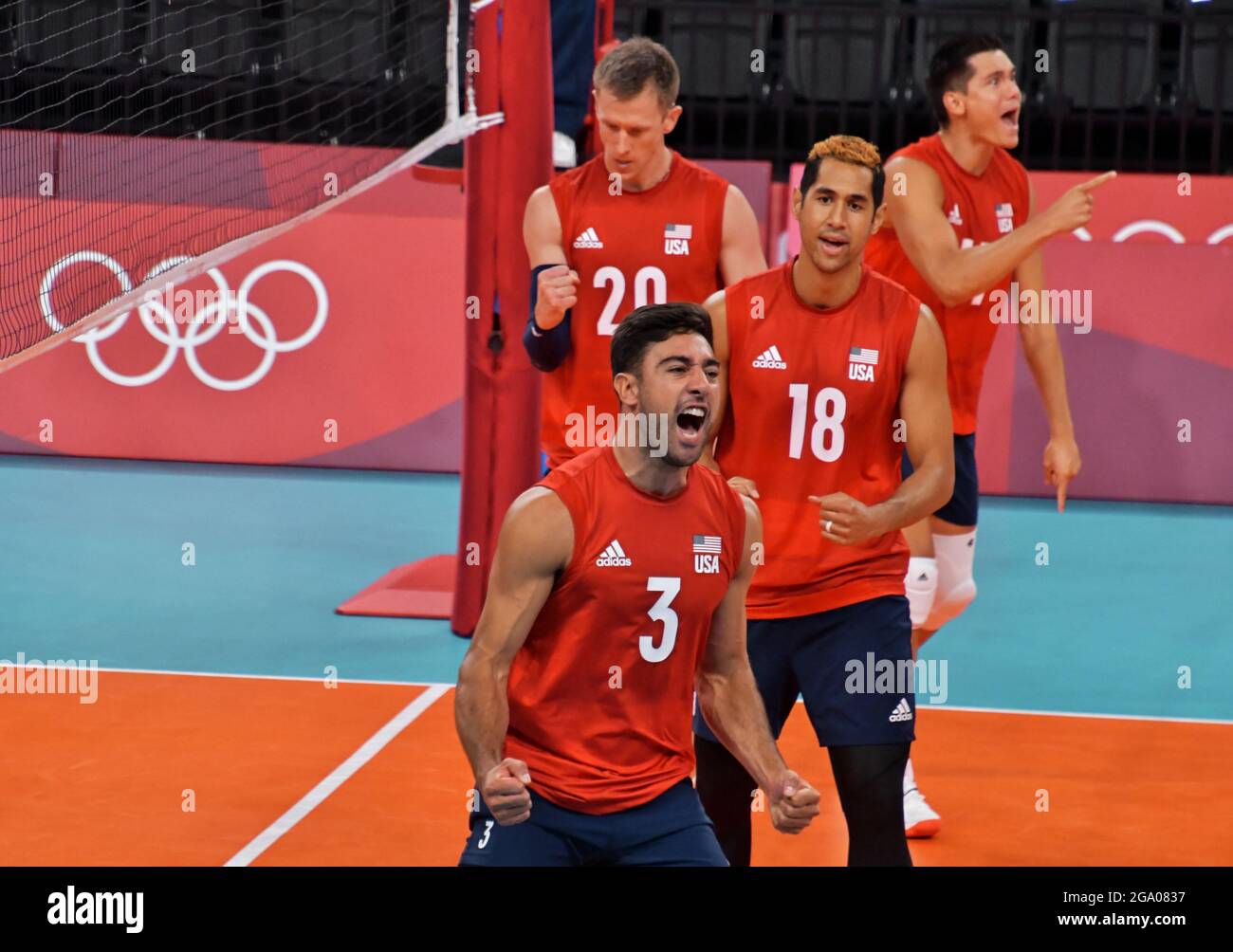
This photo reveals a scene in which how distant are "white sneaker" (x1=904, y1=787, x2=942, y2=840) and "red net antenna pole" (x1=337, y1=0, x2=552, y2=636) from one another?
324cm

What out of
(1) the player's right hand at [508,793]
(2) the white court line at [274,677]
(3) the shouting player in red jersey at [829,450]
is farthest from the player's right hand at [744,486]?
(2) the white court line at [274,677]

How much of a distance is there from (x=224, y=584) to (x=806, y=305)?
5.88 meters

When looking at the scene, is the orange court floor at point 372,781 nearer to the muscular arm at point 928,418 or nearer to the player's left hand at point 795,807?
the muscular arm at point 928,418

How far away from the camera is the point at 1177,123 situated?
624 inches

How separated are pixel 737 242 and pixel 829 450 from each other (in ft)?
5.07

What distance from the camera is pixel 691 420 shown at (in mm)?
4184

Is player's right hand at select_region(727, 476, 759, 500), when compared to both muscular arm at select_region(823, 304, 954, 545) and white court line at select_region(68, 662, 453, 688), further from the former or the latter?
white court line at select_region(68, 662, 453, 688)

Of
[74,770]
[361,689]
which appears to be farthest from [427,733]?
[74,770]

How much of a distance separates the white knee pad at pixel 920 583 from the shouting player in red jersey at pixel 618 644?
1.92 meters

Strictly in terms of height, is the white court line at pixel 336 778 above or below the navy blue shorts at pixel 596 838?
below

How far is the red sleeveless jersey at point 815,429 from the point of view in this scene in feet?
16.2

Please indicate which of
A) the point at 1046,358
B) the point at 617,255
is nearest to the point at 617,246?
the point at 617,255

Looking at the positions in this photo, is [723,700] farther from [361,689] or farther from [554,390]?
[361,689]
